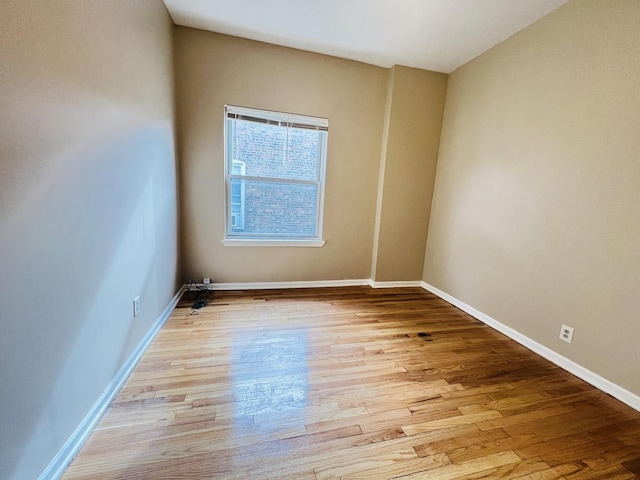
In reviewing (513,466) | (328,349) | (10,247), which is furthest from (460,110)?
(10,247)

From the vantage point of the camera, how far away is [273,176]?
3.03 meters

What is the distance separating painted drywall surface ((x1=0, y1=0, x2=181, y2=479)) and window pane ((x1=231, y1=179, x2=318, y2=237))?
1296 millimetres

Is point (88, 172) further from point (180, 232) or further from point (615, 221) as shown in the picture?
point (615, 221)

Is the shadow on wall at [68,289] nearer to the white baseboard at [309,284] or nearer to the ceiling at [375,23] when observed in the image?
the white baseboard at [309,284]

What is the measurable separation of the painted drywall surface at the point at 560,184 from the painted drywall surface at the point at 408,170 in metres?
0.37

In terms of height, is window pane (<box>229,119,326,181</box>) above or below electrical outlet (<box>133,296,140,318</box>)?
above

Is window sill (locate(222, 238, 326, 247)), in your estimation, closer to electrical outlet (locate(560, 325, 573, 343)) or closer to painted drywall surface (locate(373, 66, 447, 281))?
painted drywall surface (locate(373, 66, 447, 281))

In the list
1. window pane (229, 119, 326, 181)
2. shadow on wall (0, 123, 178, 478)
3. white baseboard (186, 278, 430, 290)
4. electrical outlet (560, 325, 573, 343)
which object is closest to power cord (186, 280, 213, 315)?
white baseboard (186, 278, 430, 290)

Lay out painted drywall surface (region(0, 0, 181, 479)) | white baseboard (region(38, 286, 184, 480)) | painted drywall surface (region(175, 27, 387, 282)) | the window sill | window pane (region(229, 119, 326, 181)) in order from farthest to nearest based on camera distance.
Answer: the window sill → window pane (region(229, 119, 326, 181)) → painted drywall surface (region(175, 27, 387, 282)) → white baseboard (region(38, 286, 184, 480)) → painted drywall surface (region(0, 0, 181, 479))

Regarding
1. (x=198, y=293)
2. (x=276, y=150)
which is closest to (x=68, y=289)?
(x=198, y=293)

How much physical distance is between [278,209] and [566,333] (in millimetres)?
2805

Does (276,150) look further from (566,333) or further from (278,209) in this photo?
(566,333)

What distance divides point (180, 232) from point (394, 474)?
2718 mm

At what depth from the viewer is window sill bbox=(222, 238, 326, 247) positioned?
9.85 ft
